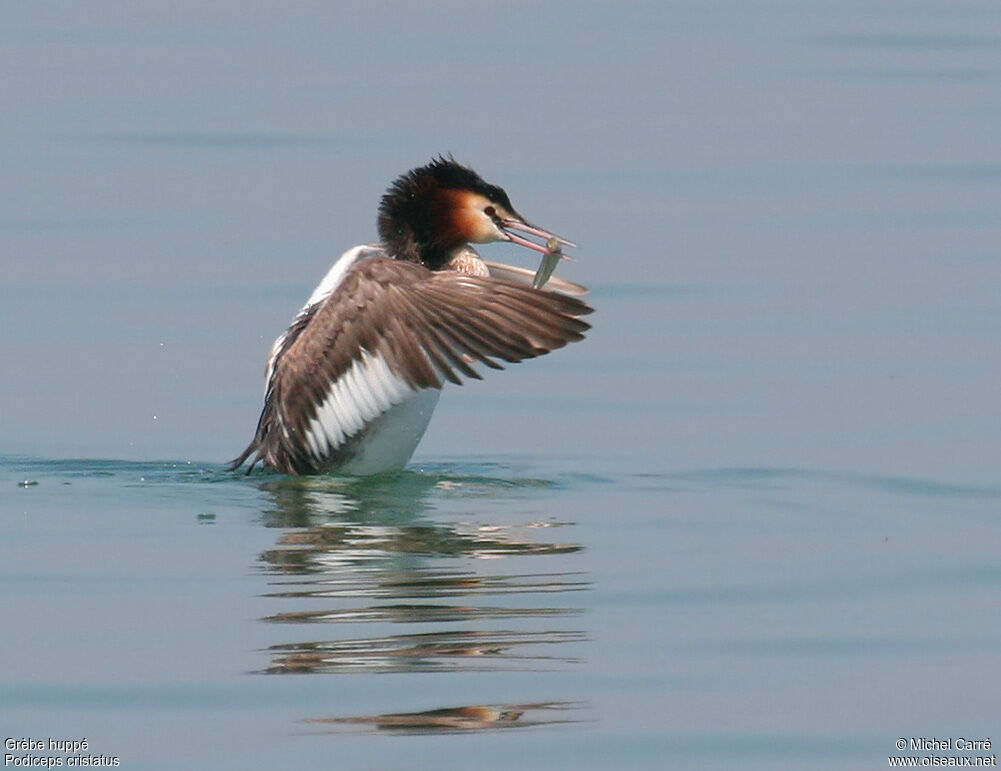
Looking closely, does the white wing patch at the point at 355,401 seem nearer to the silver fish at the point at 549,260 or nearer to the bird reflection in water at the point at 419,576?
the bird reflection in water at the point at 419,576

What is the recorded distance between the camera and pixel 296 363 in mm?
9695

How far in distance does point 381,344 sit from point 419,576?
1506mm

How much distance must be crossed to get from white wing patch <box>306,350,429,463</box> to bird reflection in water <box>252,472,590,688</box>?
19 centimetres

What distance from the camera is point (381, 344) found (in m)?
9.30

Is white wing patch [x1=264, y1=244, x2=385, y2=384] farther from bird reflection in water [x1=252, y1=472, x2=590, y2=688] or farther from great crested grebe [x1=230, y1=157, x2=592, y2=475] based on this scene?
bird reflection in water [x1=252, y1=472, x2=590, y2=688]

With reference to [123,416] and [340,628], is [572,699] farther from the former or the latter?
[123,416]

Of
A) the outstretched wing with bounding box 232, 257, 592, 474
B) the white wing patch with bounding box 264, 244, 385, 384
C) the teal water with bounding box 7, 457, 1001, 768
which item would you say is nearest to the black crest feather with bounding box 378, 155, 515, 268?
the white wing patch with bounding box 264, 244, 385, 384

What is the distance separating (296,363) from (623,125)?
9258mm

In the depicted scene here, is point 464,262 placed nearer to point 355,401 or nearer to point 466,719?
point 355,401

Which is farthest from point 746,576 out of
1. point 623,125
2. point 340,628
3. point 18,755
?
point 623,125

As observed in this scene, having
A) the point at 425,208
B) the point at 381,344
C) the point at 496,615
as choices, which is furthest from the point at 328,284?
the point at 496,615

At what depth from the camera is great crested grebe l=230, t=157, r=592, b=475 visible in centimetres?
905

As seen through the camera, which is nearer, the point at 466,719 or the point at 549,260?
the point at 466,719

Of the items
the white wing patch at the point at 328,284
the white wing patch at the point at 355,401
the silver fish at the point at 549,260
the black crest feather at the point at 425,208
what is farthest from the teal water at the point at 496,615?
the black crest feather at the point at 425,208
